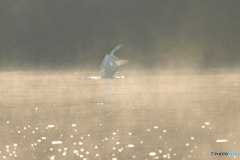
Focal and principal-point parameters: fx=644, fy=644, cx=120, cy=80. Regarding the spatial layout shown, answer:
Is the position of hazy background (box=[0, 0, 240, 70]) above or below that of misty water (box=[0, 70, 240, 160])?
above

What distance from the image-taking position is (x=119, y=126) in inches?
730

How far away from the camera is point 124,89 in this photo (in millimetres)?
34031

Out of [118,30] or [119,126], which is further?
[118,30]

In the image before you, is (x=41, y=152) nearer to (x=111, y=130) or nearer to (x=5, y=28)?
(x=111, y=130)

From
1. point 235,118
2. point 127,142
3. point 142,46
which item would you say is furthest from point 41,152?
point 142,46

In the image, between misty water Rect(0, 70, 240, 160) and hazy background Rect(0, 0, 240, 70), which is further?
hazy background Rect(0, 0, 240, 70)

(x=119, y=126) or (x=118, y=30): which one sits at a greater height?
(x=118, y=30)

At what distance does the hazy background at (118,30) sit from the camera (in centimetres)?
10806

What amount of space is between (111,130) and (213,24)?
101719 millimetres

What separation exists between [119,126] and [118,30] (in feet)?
318

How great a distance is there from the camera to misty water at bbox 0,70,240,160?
1461 centimetres

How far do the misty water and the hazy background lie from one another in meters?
77.1

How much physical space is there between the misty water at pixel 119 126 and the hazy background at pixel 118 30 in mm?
77101

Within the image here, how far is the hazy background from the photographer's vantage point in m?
108
